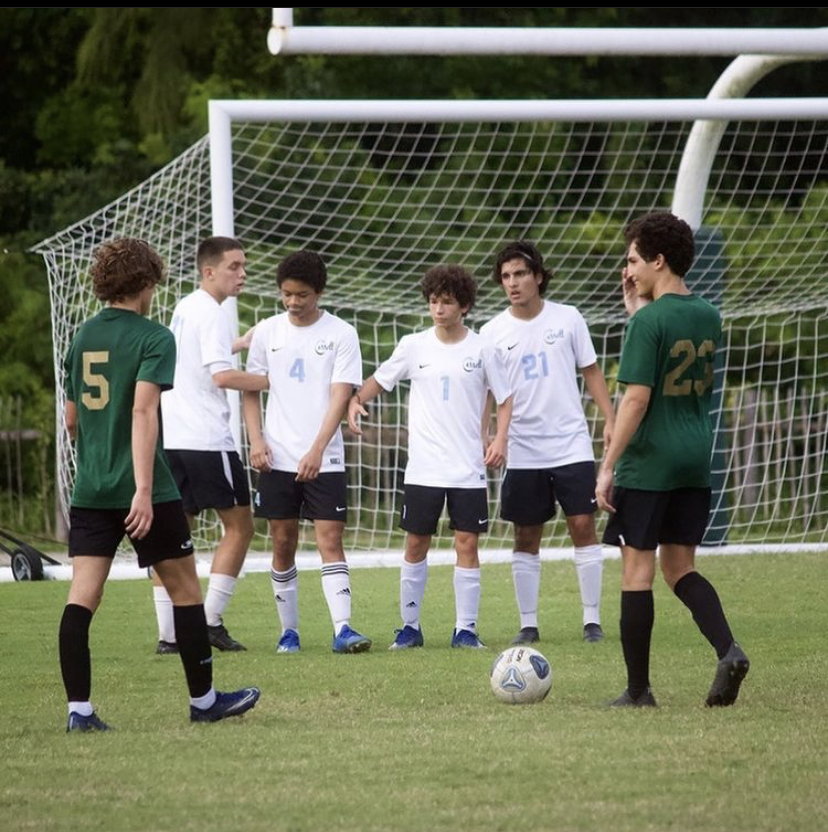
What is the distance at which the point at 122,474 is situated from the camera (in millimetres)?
5586

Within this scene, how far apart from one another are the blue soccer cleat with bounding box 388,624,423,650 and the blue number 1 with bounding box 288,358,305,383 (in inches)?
49.4

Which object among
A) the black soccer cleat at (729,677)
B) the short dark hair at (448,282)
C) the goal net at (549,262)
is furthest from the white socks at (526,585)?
the goal net at (549,262)

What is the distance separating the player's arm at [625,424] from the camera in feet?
19.0

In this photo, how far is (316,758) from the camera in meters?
5.05

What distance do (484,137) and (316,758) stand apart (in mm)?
15083

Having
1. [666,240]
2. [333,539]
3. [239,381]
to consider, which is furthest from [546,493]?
[666,240]

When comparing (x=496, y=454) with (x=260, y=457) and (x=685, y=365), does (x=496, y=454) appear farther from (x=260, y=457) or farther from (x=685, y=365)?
(x=685, y=365)

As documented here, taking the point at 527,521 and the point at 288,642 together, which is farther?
the point at 527,521

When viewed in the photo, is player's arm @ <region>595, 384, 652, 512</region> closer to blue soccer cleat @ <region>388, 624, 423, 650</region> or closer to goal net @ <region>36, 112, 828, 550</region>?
blue soccer cleat @ <region>388, 624, 423, 650</region>

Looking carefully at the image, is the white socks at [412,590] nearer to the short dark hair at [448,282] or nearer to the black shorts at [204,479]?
the black shorts at [204,479]

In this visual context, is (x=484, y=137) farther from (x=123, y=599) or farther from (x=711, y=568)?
(x=123, y=599)

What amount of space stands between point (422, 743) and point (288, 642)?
252cm

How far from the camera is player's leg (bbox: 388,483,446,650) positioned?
305 inches

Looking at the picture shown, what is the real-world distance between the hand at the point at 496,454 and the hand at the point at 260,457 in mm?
1002
